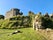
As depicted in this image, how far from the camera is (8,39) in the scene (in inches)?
1353

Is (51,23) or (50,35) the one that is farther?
(51,23)

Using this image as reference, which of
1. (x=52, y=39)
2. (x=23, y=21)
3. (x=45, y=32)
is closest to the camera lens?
(x=52, y=39)

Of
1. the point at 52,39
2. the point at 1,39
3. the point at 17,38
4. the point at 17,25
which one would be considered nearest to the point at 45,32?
the point at 52,39

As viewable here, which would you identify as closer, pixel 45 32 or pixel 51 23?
pixel 45 32

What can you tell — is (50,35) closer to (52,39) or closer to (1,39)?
(52,39)

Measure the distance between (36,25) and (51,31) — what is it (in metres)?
9.52

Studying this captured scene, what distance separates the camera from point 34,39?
33.2m

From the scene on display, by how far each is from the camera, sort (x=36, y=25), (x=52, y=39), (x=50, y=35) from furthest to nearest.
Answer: (x=36, y=25)
(x=50, y=35)
(x=52, y=39)

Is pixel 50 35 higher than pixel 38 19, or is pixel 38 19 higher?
pixel 38 19

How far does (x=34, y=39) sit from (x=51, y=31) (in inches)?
243

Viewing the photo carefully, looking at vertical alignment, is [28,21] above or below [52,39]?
above

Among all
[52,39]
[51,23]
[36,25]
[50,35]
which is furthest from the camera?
[51,23]

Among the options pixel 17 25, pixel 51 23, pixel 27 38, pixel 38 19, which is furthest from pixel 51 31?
pixel 17 25

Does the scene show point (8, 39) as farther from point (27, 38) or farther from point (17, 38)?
point (27, 38)
